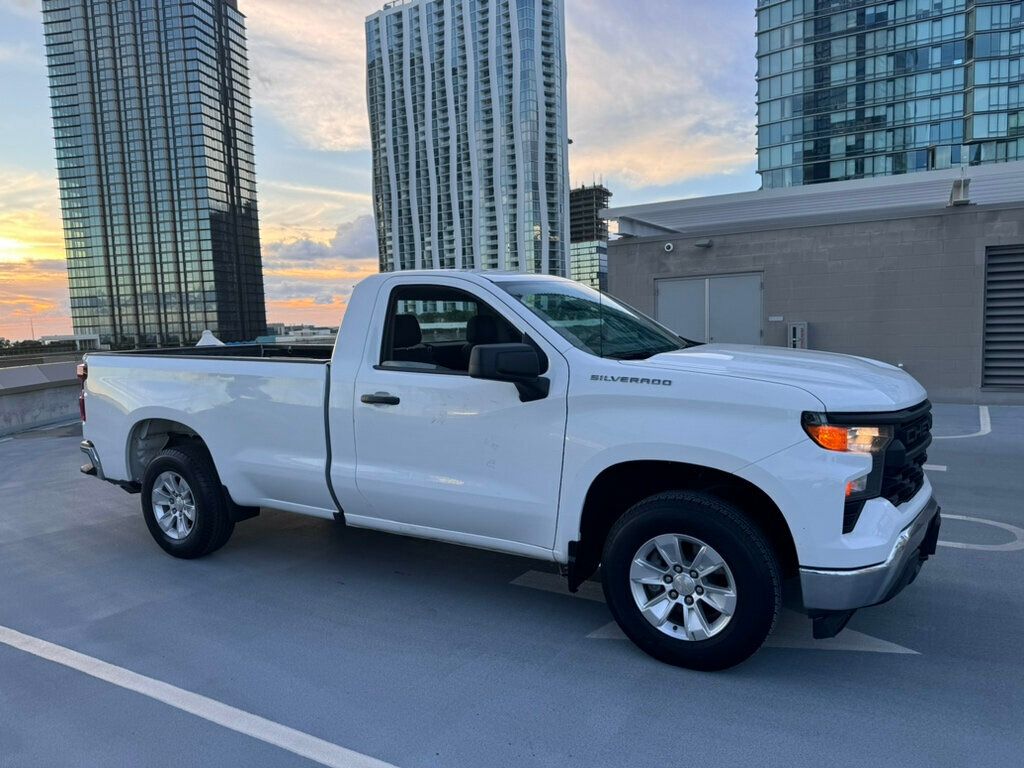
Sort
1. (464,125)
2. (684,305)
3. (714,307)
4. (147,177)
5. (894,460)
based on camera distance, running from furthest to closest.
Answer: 1. (464,125)
2. (147,177)
3. (684,305)
4. (714,307)
5. (894,460)

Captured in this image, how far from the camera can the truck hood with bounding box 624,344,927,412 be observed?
116 inches

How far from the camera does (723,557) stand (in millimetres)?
3043

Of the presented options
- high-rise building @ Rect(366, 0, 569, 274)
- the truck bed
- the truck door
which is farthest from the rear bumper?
high-rise building @ Rect(366, 0, 569, 274)

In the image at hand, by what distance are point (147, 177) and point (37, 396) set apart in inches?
1988

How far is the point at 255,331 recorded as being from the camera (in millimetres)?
60406

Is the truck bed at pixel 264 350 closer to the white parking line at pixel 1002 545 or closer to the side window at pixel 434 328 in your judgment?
the side window at pixel 434 328

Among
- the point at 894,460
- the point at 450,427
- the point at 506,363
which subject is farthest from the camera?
the point at 450,427

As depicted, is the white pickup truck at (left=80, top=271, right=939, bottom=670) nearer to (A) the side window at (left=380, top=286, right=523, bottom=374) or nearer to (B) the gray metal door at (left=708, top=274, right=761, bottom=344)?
(A) the side window at (left=380, top=286, right=523, bottom=374)

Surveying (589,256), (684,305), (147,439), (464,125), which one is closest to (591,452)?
(589,256)

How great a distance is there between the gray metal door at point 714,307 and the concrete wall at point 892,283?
23 centimetres

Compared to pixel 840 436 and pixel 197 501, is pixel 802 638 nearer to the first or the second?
pixel 840 436

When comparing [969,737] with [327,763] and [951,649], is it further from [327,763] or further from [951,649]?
[327,763]

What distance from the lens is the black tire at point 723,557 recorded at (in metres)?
2.98

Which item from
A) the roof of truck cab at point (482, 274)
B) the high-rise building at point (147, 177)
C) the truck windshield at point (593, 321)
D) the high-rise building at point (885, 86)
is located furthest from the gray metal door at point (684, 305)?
the high-rise building at point (885, 86)
